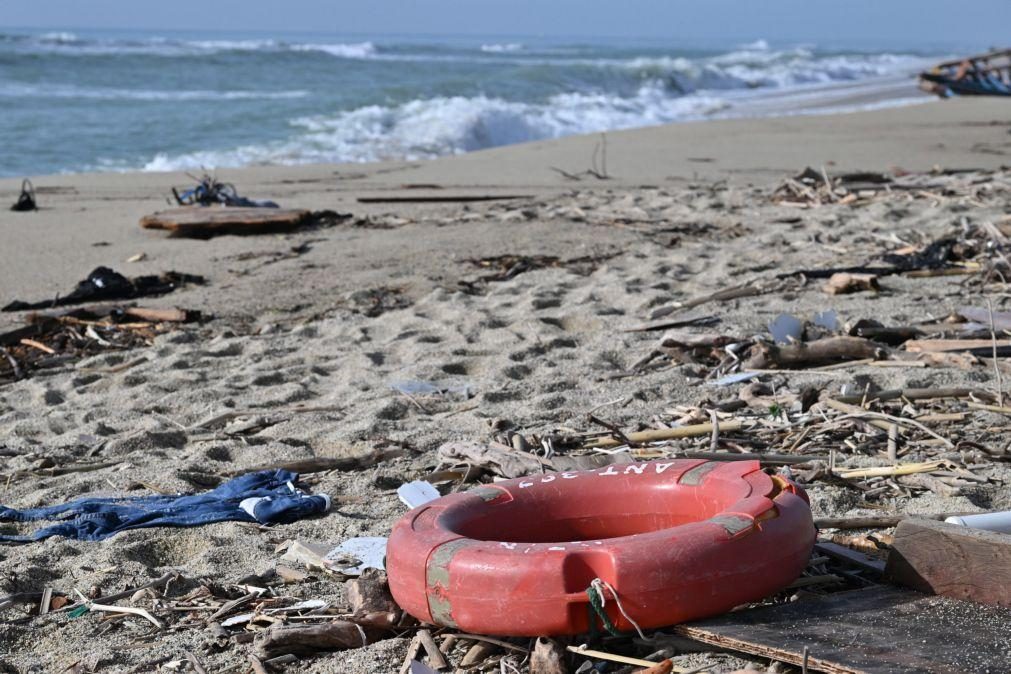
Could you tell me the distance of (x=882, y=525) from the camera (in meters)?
2.87

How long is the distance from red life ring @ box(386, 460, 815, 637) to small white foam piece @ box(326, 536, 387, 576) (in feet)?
1.19

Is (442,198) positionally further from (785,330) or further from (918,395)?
(918,395)

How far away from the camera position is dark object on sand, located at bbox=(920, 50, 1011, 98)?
19.6m

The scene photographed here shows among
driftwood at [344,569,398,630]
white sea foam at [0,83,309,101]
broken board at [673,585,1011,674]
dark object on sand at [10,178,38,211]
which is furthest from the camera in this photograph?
white sea foam at [0,83,309,101]

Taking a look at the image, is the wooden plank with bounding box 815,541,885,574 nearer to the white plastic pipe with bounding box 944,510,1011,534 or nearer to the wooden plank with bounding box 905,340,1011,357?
the white plastic pipe with bounding box 944,510,1011,534

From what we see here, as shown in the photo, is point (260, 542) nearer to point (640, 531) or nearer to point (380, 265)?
point (640, 531)

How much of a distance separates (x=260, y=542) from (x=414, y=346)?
2.11m

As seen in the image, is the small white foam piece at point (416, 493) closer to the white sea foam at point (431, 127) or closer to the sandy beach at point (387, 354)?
the sandy beach at point (387, 354)

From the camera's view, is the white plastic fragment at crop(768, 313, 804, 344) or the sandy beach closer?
the sandy beach

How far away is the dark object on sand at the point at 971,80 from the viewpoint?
1958 cm

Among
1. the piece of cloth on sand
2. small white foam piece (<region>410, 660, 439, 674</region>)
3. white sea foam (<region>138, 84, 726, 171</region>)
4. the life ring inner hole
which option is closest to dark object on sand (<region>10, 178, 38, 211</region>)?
white sea foam (<region>138, 84, 726, 171</region>)

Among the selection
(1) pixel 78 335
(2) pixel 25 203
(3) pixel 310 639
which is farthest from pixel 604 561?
(2) pixel 25 203

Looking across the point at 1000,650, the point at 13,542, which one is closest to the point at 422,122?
the point at 13,542

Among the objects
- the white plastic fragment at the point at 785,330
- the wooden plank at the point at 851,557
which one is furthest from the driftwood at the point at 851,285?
the wooden plank at the point at 851,557
